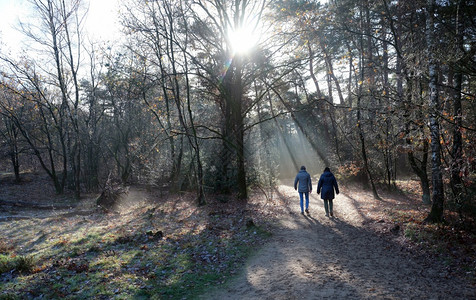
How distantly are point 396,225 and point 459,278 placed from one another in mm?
2798

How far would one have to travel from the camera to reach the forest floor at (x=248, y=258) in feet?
18.4

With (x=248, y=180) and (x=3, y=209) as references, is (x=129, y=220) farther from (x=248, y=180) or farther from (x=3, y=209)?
(x=3, y=209)

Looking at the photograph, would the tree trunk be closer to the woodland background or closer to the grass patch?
the woodland background

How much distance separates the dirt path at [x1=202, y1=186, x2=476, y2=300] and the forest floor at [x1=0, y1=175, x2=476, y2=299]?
21mm

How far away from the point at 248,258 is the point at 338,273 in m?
2.34

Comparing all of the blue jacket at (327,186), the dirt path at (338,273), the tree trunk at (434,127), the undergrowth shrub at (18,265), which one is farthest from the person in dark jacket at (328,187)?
the undergrowth shrub at (18,265)

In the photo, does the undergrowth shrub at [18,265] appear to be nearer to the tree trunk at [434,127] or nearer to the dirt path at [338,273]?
the dirt path at [338,273]

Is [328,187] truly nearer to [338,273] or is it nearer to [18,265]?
[338,273]

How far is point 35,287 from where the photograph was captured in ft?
19.0

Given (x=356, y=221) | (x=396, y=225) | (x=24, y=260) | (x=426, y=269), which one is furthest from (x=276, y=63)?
(x=24, y=260)

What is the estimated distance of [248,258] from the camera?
750 cm

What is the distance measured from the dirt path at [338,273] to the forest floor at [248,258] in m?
0.02

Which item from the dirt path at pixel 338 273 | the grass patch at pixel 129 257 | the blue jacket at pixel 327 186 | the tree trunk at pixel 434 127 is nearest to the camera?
the dirt path at pixel 338 273

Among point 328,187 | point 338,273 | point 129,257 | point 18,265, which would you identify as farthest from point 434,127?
point 18,265
